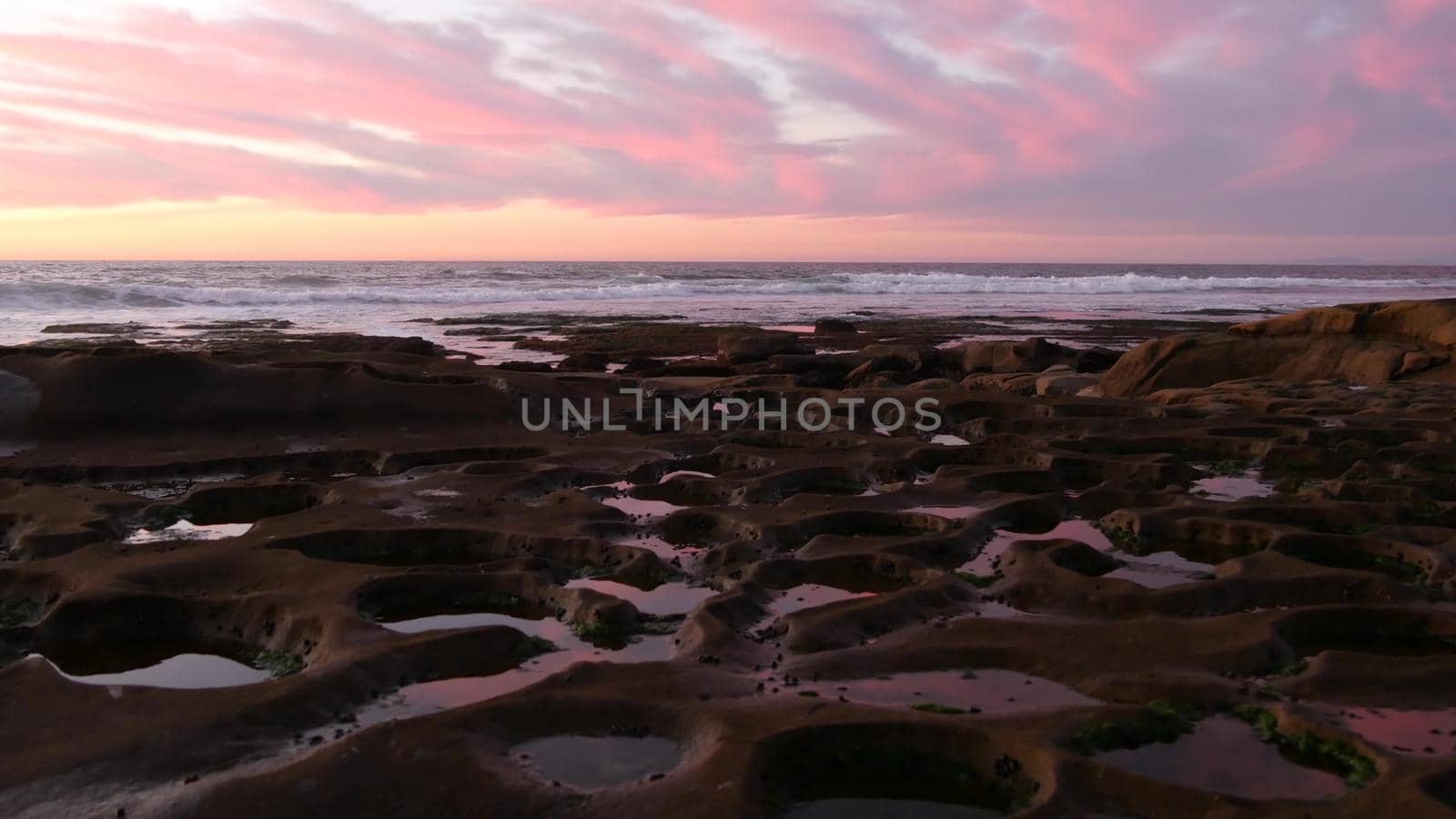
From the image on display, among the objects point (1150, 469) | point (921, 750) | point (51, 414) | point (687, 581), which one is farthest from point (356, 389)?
point (921, 750)

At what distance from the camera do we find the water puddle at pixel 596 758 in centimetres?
458

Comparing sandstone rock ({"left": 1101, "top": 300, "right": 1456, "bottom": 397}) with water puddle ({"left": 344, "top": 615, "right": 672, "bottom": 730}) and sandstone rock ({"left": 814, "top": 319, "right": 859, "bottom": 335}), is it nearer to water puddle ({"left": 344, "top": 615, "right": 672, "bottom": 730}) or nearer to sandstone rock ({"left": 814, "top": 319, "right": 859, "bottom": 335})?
water puddle ({"left": 344, "top": 615, "right": 672, "bottom": 730})

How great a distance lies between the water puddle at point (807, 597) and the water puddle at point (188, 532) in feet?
14.5

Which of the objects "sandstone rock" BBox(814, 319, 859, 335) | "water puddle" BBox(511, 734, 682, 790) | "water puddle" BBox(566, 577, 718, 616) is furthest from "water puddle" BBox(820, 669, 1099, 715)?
"sandstone rock" BBox(814, 319, 859, 335)

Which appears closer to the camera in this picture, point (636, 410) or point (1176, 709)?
point (1176, 709)

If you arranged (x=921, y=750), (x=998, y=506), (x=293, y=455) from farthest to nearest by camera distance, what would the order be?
(x=293, y=455) < (x=998, y=506) < (x=921, y=750)

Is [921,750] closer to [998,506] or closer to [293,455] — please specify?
[998,506]

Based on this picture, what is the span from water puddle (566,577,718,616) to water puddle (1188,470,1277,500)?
5.19m

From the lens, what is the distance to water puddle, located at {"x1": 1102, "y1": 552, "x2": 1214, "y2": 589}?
23.9ft

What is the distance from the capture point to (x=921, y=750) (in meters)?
4.75

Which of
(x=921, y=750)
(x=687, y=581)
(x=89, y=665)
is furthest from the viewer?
(x=687, y=581)

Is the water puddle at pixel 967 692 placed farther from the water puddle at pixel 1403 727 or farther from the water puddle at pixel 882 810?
the water puddle at pixel 1403 727

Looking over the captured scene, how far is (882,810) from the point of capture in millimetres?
4379

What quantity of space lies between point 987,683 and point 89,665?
5.02 meters
